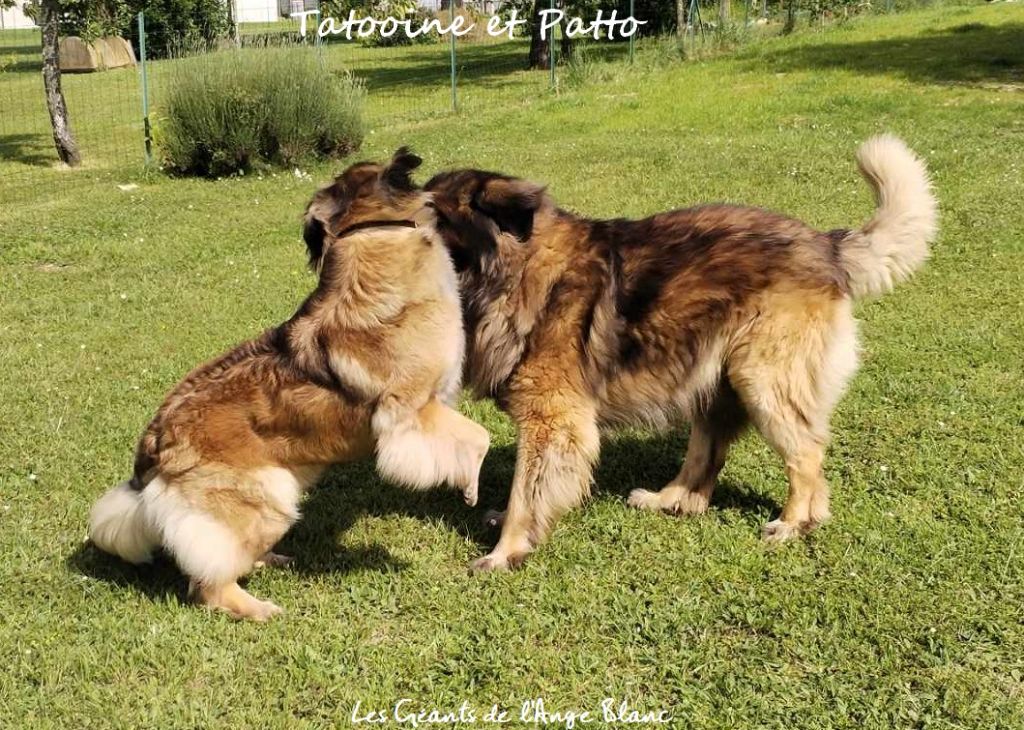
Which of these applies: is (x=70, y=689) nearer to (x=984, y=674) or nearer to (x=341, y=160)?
(x=984, y=674)

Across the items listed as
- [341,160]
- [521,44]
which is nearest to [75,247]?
[341,160]

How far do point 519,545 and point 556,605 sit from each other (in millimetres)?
415

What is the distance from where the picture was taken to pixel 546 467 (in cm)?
433

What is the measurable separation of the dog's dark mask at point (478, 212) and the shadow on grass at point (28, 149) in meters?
15.7

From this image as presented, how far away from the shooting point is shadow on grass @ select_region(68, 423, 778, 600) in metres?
4.51

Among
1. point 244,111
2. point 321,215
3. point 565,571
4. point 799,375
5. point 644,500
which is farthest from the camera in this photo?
point 244,111

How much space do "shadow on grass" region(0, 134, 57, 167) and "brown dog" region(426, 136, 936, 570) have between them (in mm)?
15854

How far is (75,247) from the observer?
10617 millimetres

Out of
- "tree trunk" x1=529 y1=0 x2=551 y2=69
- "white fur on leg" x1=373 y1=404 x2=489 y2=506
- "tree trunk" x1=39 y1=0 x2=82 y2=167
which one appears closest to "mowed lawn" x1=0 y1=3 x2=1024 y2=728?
"white fur on leg" x1=373 y1=404 x2=489 y2=506

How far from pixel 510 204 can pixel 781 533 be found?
2170 millimetres

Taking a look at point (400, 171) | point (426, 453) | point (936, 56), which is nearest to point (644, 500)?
point (426, 453)

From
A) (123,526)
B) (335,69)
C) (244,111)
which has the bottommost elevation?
(123,526)

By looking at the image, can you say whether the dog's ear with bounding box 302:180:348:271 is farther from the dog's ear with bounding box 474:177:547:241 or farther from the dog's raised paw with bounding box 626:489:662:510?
the dog's raised paw with bounding box 626:489:662:510

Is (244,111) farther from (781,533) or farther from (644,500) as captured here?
(781,533)
